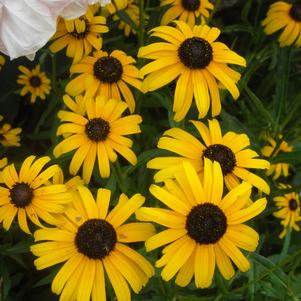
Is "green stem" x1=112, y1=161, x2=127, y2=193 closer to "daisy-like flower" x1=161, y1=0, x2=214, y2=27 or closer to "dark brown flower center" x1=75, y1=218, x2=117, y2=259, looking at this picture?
"dark brown flower center" x1=75, y1=218, x2=117, y2=259

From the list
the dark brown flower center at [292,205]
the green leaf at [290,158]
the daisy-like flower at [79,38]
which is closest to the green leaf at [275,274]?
the green leaf at [290,158]

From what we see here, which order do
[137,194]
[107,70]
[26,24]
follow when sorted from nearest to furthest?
1. [26,24]
2. [137,194]
3. [107,70]

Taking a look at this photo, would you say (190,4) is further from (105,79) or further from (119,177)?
(119,177)

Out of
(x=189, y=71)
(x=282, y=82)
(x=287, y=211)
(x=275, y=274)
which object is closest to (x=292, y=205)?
(x=287, y=211)

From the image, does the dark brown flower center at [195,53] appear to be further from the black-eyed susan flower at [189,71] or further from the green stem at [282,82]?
the green stem at [282,82]

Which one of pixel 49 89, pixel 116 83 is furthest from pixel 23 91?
pixel 116 83

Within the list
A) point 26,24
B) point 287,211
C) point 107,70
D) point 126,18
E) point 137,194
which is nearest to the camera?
point 26,24

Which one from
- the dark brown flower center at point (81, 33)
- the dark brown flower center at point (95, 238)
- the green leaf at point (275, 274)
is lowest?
the green leaf at point (275, 274)
